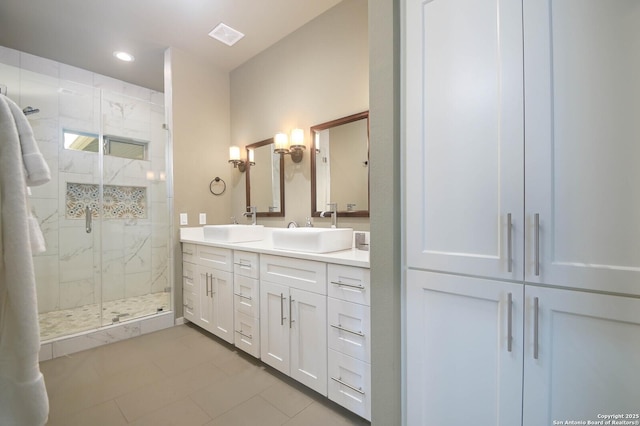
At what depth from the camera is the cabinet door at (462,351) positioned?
3.10 ft

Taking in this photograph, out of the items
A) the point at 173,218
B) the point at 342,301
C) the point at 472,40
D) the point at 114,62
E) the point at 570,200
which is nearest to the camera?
the point at 570,200

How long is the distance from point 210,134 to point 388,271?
2714 millimetres

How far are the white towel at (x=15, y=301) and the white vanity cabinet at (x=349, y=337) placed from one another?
1118 mm

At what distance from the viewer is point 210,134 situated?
121 inches

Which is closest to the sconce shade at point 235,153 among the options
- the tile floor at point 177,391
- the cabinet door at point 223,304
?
the cabinet door at point 223,304

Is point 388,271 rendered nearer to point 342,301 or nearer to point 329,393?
point 342,301

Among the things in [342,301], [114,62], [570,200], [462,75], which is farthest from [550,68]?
[114,62]

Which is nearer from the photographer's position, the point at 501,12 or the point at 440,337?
the point at 501,12

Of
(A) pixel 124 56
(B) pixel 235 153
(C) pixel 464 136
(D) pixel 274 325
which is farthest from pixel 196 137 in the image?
(C) pixel 464 136

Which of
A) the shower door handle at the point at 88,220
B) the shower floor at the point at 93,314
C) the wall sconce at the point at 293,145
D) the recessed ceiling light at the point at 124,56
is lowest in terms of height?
the shower floor at the point at 93,314

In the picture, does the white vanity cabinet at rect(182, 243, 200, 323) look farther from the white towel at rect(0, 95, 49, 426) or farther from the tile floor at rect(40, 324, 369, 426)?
the white towel at rect(0, 95, 49, 426)

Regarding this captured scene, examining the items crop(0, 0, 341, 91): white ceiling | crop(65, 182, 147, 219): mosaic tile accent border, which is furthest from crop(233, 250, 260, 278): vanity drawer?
crop(0, 0, 341, 91): white ceiling

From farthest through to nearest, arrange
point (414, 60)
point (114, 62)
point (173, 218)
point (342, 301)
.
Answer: point (114, 62)
point (173, 218)
point (342, 301)
point (414, 60)

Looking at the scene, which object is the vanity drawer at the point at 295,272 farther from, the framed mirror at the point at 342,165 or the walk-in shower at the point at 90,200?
the walk-in shower at the point at 90,200
